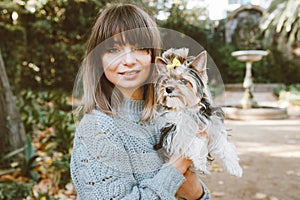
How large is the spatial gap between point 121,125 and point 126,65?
0.80ft

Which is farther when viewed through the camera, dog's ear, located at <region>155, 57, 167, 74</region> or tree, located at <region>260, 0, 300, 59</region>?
tree, located at <region>260, 0, 300, 59</region>

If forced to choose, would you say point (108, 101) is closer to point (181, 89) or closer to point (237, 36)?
point (181, 89)

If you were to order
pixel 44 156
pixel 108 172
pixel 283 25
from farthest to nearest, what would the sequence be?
1. pixel 283 25
2. pixel 44 156
3. pixel 108 172

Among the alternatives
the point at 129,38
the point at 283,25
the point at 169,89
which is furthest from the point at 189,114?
the point at 283,25

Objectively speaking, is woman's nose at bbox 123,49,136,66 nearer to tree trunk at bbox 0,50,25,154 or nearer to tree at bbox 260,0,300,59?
tree trunk at bbox 0,50,25,154

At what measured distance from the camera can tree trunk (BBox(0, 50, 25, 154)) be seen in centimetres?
393

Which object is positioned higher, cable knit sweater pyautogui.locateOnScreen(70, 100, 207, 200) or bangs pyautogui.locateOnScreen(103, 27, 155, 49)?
bangs pyautogui.locateOnScreen(103, 27, 155, 49)

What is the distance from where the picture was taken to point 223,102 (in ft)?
5.29

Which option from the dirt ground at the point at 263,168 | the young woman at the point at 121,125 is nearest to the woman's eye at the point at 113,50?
the young woman at the point at 121,125

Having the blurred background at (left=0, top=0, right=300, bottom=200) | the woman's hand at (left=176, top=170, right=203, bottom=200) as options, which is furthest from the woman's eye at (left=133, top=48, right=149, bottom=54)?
the woman's hand at (left=176, top=170, right=203, bottom=200)

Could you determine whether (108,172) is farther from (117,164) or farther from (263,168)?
(263,168)

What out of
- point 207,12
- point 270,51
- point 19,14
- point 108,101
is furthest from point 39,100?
point 270,51

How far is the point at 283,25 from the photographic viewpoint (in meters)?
16.1

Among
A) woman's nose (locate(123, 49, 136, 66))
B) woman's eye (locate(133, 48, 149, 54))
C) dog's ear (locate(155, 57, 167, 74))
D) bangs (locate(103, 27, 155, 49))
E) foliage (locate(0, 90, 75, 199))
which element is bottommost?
foliage (locate(0, 90, 75, 199))
